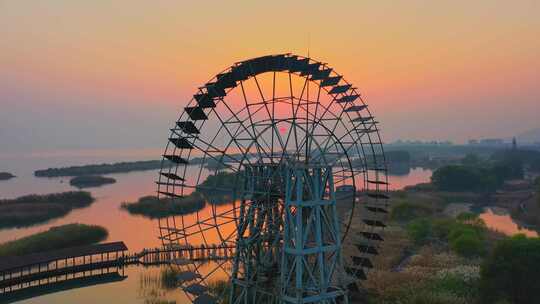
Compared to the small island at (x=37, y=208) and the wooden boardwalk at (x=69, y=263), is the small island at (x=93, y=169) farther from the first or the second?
the wooden boardwalk at (x=69, y=263)

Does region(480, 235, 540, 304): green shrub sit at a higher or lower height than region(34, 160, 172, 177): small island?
lower

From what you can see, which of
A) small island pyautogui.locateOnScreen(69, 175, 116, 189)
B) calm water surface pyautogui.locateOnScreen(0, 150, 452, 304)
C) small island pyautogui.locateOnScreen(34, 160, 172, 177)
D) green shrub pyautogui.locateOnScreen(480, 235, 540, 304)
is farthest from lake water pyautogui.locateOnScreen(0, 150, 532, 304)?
small island pyautogui.locateOnScreen(34, 160, 172, 177)

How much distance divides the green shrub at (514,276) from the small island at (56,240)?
108 feet

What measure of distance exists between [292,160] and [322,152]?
1.57m

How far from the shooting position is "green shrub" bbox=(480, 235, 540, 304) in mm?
19266

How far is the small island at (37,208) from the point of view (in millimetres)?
46000

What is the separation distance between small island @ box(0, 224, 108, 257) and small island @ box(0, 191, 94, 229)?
1141 cm

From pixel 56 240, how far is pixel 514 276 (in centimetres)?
3475

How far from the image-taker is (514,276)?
19.6 meters

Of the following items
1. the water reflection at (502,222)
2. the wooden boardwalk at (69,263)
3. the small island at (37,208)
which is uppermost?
the small island at (37,208)

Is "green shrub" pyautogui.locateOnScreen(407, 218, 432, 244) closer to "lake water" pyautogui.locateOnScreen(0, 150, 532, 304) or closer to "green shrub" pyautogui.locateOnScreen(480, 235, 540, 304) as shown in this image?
"green shrub" pyautogui.locateOnScreen(480, 235, 540, 304)

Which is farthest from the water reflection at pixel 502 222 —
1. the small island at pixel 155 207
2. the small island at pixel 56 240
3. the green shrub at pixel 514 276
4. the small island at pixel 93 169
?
the small island at pixel 93 169

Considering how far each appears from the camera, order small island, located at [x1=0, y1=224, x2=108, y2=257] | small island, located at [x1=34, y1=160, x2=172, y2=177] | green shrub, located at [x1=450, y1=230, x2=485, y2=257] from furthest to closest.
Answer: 1. small island, located at [x1=34, y1=160, x2=172, y2=177]
2. small island, located at [x1=0, y1=224, x2=108, y2=257]
3. green shrub, located at [x1=450, y1=230, x2=485, y2=257]

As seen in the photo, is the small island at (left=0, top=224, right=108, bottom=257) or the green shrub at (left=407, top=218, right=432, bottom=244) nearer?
the small island at (left=0, top=224, right=108, bottom=257)
